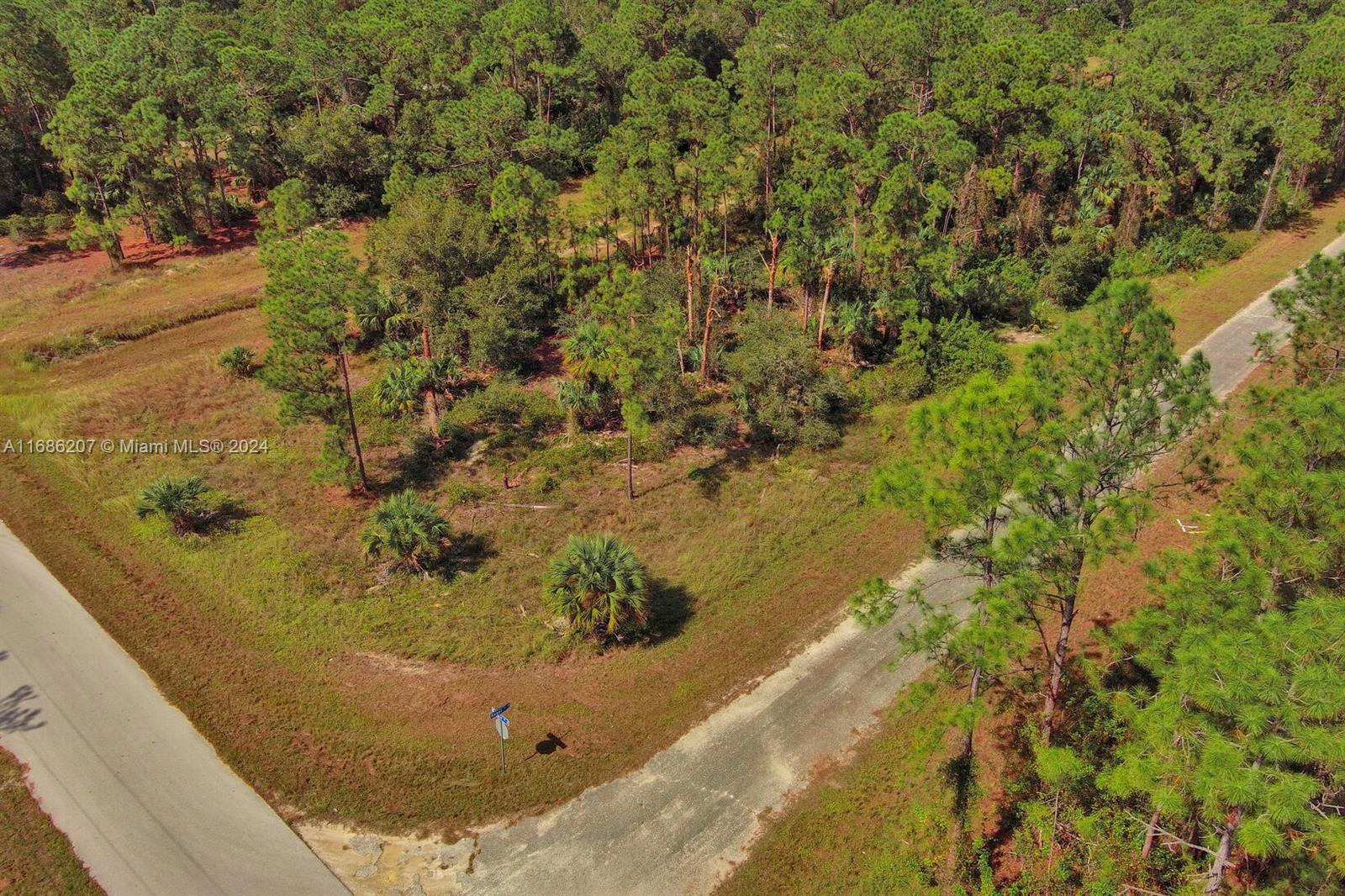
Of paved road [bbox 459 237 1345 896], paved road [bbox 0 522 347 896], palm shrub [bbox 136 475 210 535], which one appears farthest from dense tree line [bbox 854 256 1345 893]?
palm shrub [bbox 136 475 210 535]

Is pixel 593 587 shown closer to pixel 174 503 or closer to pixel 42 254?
pixel 174 503

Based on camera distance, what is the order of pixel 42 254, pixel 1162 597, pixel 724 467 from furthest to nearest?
pixel 42 254
pixel 724 467
pixel 1162 597

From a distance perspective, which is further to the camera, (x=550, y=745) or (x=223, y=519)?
(x=223, y=519)

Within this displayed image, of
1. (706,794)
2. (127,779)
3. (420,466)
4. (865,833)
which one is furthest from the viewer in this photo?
(420,466)

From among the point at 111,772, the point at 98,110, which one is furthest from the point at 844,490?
the point at 98,110

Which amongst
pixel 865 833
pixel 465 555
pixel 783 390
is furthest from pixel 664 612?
pixel 783 390

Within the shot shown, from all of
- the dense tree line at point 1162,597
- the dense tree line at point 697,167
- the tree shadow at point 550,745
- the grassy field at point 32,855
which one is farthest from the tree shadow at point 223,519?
the dense tree line at point 1162,597

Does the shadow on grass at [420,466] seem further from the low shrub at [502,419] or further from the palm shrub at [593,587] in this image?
the palm shrub at [593,587]
